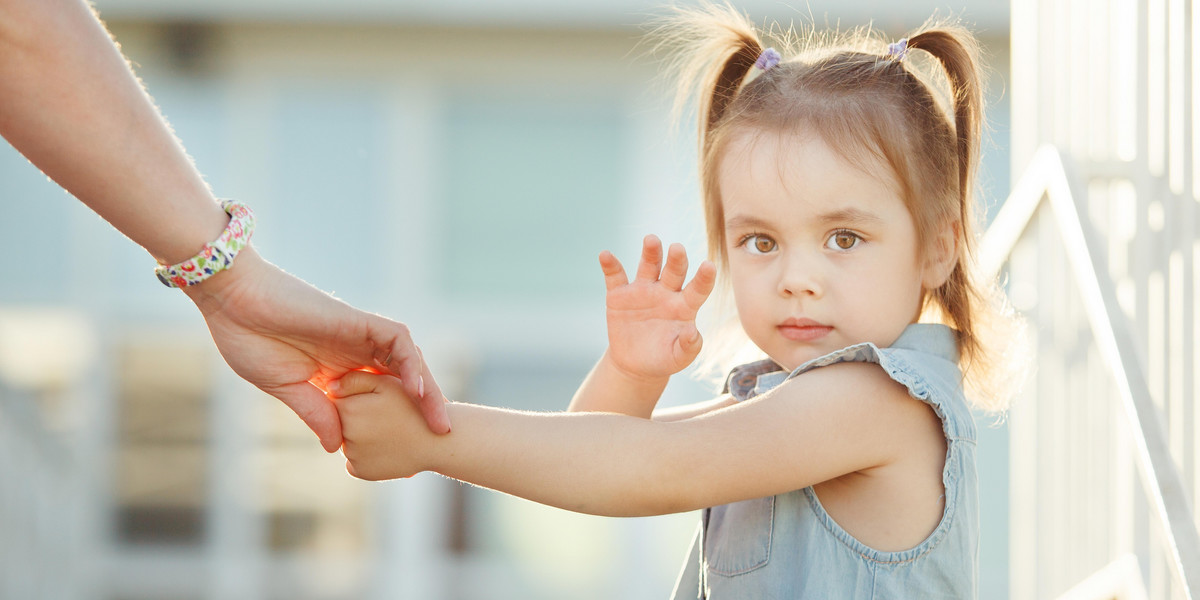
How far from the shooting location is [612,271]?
1.40 m

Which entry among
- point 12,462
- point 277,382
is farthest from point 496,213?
point 277,382

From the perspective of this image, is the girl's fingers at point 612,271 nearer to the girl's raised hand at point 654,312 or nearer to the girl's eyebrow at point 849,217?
the girl's raised hand at point 654,312

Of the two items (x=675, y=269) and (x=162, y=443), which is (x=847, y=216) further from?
(x=162, y=443)

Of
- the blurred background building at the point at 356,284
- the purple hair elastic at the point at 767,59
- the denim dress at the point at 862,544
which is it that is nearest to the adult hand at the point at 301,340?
the denim dress at the point at 862,544

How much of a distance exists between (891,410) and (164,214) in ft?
2.90

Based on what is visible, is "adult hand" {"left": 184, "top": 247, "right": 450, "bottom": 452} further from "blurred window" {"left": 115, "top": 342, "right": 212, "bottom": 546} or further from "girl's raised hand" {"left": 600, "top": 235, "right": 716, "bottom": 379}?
"blurred window" {"left": 115, "top": 342, "right": 212, "bottom": 546}

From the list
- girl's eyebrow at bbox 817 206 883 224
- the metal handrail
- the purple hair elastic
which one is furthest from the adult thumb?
the metal handrail

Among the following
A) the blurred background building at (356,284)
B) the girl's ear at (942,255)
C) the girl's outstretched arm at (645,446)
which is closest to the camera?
the girl's outstretched arm at (645,446)

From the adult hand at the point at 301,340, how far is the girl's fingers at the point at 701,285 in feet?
1.11

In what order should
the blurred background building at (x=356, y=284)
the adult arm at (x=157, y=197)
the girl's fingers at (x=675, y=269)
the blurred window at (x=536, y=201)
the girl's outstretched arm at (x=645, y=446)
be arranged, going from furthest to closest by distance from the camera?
the blurred window at (x=536, y=201) → the blurred background building at (x=356, y=284) → the girl's fingers at (x=675, y=269) → the girl's outstretched arm at (x=645, y=446) → the adult arm at (x=157, y=197)

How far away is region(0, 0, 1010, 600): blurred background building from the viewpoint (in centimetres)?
549

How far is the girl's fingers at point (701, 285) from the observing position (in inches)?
50.6

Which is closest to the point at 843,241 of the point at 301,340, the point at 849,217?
the point at 849,217

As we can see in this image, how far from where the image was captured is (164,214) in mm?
1223
